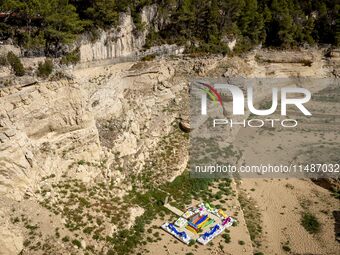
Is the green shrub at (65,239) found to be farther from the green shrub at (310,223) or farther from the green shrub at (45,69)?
the green shrub at (310,223)

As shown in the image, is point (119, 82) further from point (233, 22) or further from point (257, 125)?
point (233, 22)

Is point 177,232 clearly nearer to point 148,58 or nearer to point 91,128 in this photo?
point 91,128

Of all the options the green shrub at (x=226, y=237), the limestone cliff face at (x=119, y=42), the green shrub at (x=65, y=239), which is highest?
the limestone cliff face at (x=119, y=42)

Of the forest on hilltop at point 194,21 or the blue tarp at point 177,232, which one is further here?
the forest on hilltop at point 194,21

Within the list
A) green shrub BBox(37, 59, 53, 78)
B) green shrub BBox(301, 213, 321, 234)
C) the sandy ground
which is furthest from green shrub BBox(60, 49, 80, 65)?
green shrub BBox(301, 213, 321, 234)

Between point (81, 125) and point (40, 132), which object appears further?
point (81, 125)

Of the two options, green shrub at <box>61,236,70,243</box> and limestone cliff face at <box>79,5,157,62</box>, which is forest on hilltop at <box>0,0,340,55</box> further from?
green shrub at <box>61,236,70,243</box>

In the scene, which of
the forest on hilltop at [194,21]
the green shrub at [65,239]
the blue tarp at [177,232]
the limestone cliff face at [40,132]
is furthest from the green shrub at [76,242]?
the forest on hilltop at [194,21]

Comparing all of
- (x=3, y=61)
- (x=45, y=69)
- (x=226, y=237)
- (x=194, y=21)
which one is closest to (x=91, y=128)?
(x=45, y=69)

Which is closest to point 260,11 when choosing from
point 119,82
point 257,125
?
point 257,125
